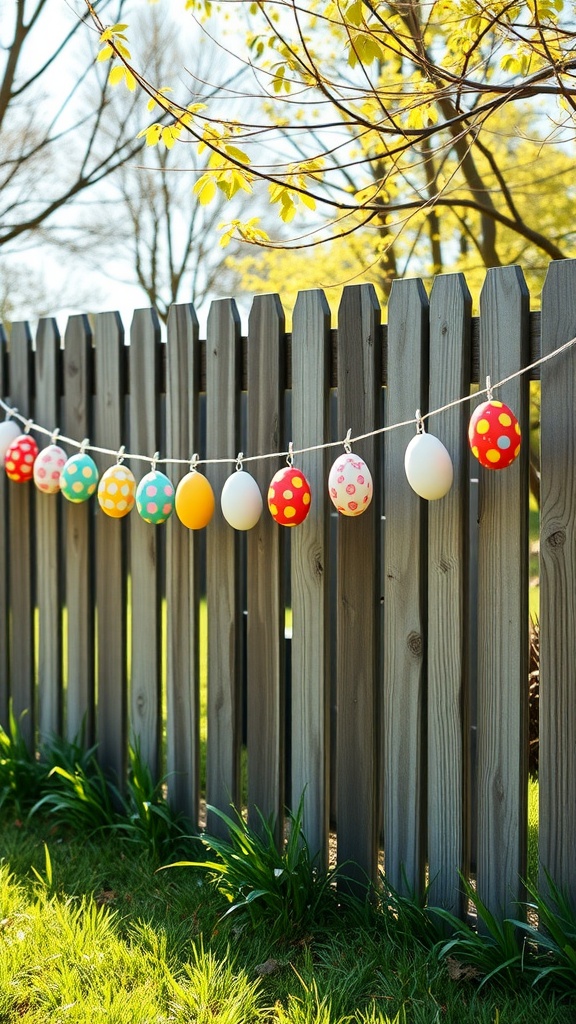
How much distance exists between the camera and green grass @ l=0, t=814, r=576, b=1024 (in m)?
2.10

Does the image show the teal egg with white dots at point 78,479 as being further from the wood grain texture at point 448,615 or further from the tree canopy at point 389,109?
the wood grain texture at point 448,615

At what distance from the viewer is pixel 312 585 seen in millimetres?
2766

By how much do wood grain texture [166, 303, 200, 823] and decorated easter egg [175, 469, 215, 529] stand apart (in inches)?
9.9

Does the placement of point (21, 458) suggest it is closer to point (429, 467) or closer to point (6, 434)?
point (6, 434)

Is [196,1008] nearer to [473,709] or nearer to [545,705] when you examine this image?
[545,705]

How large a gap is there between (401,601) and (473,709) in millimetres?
1683

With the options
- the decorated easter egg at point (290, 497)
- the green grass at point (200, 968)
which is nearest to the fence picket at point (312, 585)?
the decorated easter egg at point (290, 497)

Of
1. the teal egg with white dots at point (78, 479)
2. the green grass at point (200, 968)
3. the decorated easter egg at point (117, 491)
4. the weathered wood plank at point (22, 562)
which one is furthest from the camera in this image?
the weathered wood plank at point (22, 562)

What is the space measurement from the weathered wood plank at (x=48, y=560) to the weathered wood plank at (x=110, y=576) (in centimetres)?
28

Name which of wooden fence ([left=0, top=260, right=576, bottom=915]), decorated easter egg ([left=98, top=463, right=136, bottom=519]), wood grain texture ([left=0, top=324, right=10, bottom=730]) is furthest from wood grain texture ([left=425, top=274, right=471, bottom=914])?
wood grain texture ([left=0, top=324, right=10, bottom=730])

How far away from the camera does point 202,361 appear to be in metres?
3.15

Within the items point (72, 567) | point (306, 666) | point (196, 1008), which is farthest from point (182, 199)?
point (196, 1008)

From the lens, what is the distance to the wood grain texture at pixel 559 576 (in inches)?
88.9

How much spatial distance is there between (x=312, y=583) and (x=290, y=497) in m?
0.34
